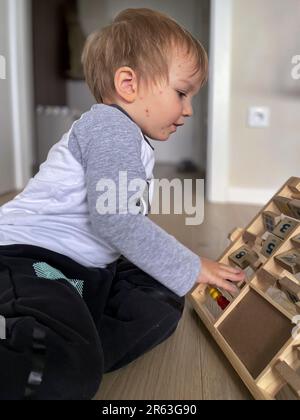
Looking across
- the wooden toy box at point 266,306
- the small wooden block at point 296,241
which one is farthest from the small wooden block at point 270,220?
the small wooden block at point 296,241

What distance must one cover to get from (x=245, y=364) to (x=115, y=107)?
39 centimetres

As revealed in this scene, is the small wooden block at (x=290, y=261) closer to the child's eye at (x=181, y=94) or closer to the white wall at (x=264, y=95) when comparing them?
the child's eye at (x=181, y=94)

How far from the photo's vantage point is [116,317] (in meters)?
0.61

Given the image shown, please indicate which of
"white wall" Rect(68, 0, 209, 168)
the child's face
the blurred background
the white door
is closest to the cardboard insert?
the child's face

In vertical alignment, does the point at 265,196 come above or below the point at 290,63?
below

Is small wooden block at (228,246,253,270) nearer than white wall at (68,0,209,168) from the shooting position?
Yes

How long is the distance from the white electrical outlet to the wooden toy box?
126 cm

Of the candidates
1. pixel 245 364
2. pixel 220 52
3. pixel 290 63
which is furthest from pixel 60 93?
pixel 245 364

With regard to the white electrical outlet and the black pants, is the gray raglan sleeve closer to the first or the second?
the black pants

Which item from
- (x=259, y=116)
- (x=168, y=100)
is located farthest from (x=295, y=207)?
(x=259, y=116)

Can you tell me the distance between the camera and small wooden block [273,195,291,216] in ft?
2.26
